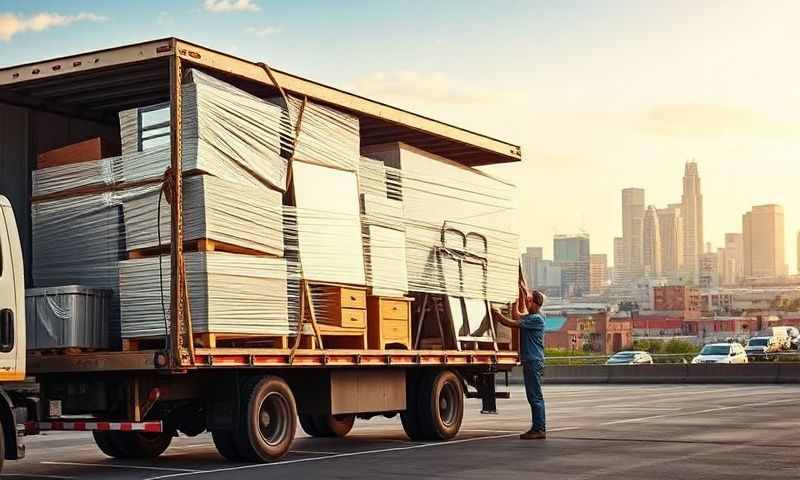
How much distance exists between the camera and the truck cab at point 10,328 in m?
10.7

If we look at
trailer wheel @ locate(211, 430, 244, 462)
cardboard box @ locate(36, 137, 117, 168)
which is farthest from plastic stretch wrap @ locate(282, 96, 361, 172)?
trailer wheel @ locate(211, 430, 244, 462)

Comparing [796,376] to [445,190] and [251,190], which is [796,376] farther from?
[251,190]

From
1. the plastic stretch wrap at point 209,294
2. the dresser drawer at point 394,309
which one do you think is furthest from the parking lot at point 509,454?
the dresser drawer at point 394,309

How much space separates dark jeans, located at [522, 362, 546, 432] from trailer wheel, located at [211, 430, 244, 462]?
4.47 metres

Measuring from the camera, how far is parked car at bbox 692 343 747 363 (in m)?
53.7

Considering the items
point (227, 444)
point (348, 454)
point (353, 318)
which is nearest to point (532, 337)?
point (353, 318)

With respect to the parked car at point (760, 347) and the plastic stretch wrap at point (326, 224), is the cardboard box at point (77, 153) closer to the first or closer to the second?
the plastic stretch wrap at point (326, 224)

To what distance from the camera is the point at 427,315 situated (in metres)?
16.7

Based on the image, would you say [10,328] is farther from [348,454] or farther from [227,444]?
[348,454]

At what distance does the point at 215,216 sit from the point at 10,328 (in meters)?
2.26

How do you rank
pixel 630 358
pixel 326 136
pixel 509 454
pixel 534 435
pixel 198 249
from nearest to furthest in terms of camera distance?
1. pixel 198 249
2. pixel 509 454
3. pixel 326 136
4. pixel 534 435
5. pixel 630 358

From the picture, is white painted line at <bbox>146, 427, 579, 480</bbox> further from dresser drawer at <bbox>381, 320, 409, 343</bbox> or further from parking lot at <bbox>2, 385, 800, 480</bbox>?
dresser drawer at <bbox>381, 320, 409, 343</bbox>

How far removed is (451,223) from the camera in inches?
660

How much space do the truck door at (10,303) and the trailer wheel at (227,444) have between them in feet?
8.68
